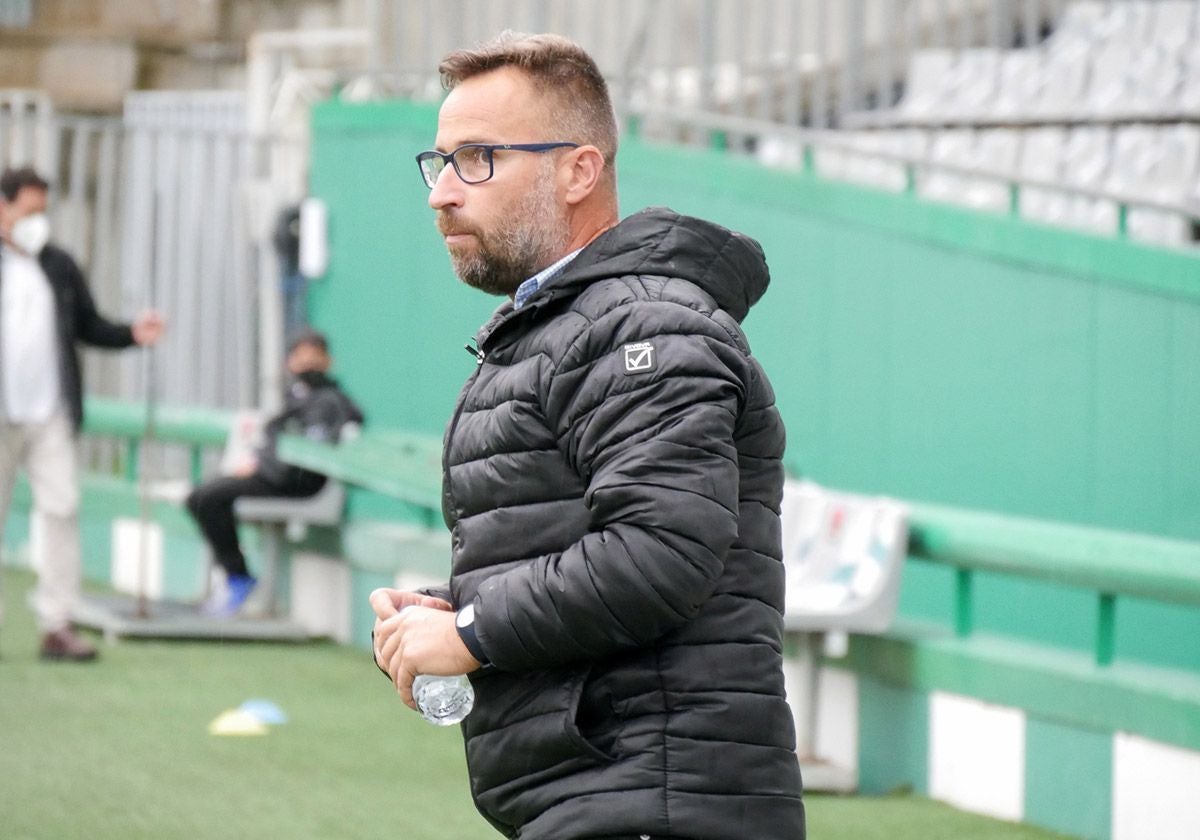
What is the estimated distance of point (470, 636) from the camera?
258 centimetres

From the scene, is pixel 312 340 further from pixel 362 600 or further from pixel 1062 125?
pixel 1062 125

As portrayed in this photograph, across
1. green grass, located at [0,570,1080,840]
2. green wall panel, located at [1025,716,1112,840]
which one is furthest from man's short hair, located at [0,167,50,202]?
green wall panel, located at [1025,716,1112,840]

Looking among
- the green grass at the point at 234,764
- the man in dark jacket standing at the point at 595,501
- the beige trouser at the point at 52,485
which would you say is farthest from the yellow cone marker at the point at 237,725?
the man in dark jacket standing at the point at 595,501

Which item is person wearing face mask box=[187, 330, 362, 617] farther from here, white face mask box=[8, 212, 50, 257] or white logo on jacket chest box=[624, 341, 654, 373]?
white logo on jacket chest box=[624, 341, 654, 373]

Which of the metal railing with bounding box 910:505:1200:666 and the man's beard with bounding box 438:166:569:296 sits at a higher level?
the man's beard with bounding box 438:166:569:296

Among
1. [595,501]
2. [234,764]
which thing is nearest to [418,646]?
[595,501]

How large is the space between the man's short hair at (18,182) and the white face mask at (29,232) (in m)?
0.12

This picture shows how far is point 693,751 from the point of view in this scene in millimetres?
2582

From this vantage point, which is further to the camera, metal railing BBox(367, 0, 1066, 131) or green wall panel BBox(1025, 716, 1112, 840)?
metal railing BBox(367, 0, 1066, 131)

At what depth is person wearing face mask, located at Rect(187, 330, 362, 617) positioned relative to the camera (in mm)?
9914

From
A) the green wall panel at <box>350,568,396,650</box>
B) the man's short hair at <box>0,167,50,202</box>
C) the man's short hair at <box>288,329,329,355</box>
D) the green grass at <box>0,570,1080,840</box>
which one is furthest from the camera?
the man's short hair at <box>288,329,329,355</box>

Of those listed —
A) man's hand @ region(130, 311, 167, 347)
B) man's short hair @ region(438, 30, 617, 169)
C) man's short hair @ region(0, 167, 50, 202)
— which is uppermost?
man's short hair @ region(438, 30, 617, 169)

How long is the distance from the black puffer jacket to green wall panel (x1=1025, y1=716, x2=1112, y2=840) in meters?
3.07

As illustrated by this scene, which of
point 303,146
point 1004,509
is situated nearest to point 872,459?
point 1004,509
